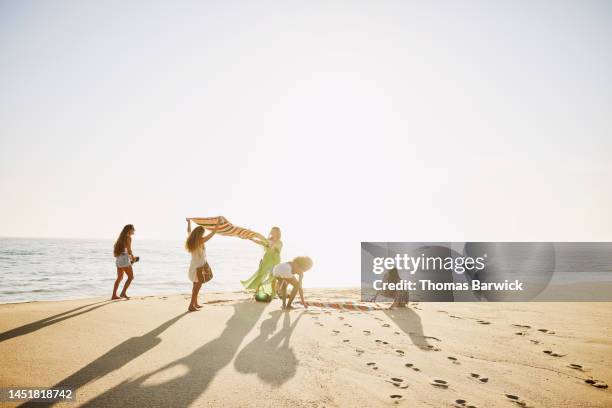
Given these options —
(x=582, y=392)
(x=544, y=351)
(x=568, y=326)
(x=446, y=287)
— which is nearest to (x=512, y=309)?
(x=568, y=326)

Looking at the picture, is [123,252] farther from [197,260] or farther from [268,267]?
[268,267]

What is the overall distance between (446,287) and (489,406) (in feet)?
32.2

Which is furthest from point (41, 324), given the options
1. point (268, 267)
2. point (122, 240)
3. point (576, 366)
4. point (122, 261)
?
point (576, 366)

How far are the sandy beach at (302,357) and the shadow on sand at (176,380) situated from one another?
0.02 m

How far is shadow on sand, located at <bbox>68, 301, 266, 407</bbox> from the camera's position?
343 cm

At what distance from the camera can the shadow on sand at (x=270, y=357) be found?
4.30 m

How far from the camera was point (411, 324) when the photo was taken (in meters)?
7.50

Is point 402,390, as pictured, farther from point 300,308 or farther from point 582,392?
point 300,308

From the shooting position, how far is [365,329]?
22.4 ft

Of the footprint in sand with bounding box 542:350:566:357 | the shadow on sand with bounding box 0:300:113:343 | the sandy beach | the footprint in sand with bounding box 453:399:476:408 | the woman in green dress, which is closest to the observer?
the footprint in sand with bounding box 453:399:476:408

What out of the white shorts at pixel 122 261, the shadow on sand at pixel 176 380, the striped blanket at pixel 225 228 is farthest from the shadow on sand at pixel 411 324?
the white shorts at pixel 122 261

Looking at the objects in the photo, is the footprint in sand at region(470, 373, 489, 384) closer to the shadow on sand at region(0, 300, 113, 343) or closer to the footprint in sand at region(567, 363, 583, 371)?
the footprint in sand at region(567, 363, 583, 371)

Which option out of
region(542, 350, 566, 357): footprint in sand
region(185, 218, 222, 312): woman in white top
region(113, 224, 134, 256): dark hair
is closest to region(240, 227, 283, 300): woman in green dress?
region(185, 218, 222, 312): woman in white top

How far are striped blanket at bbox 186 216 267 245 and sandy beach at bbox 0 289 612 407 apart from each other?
102 inches
